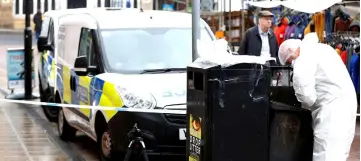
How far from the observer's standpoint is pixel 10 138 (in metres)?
10.9

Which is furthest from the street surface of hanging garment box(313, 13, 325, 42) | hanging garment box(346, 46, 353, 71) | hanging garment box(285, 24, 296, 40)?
Answer: hanging garment box(285, 24, 296, 40)

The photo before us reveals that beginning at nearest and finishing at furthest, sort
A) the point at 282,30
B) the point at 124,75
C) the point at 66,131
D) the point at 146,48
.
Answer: the point at 124,75
the point at 146,48
the point at 66,131
the point at 282,30

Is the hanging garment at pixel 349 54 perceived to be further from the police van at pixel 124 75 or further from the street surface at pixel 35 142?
the police van at pixel 124 75

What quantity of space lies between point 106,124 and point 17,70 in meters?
7.80

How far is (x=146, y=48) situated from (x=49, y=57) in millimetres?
4148

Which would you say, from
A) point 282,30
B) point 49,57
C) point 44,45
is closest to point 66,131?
point 49,57

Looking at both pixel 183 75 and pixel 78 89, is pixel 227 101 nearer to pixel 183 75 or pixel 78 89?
pixel 183 75

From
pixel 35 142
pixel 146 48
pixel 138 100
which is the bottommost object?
pixel 35 142

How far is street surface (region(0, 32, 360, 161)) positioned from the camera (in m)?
9.70

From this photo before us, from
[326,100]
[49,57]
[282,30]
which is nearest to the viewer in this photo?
[326,100]

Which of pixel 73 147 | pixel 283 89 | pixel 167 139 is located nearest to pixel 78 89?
pixel 73 147

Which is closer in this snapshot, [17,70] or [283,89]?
[283,89]

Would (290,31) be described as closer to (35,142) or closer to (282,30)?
(282,30)

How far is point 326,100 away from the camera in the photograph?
20.5 ft
